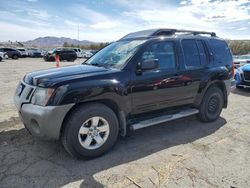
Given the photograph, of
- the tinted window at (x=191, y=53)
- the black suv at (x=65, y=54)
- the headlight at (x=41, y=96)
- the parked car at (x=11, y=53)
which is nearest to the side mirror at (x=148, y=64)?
the tinted window at (x=191, y=53)

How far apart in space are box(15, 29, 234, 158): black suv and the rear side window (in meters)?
0.02

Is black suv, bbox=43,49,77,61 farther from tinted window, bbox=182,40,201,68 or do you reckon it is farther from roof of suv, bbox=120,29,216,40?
tinted window, bbox=182,40,201,68

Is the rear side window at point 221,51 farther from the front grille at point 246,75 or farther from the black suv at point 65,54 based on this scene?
the black suv at point 65,54

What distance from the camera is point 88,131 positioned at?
3699 mm

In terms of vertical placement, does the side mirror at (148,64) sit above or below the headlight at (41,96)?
above

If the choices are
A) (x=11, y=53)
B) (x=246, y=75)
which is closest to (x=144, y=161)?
(x=246, y=75)

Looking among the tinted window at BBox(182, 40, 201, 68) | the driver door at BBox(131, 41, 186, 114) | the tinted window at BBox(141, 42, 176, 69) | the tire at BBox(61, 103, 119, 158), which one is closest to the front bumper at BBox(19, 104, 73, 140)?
the tire at BBox(61, 103, 119, 158)

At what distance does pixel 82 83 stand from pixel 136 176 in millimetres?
1467

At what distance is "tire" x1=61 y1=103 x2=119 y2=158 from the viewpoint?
3.52 meters

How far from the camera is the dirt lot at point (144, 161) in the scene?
321 centimetres

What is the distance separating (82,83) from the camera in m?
3.54

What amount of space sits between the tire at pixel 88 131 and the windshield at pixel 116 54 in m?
0.87

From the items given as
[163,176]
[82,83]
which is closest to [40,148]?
[82,83]

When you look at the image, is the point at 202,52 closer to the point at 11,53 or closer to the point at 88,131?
the point at 88,131
